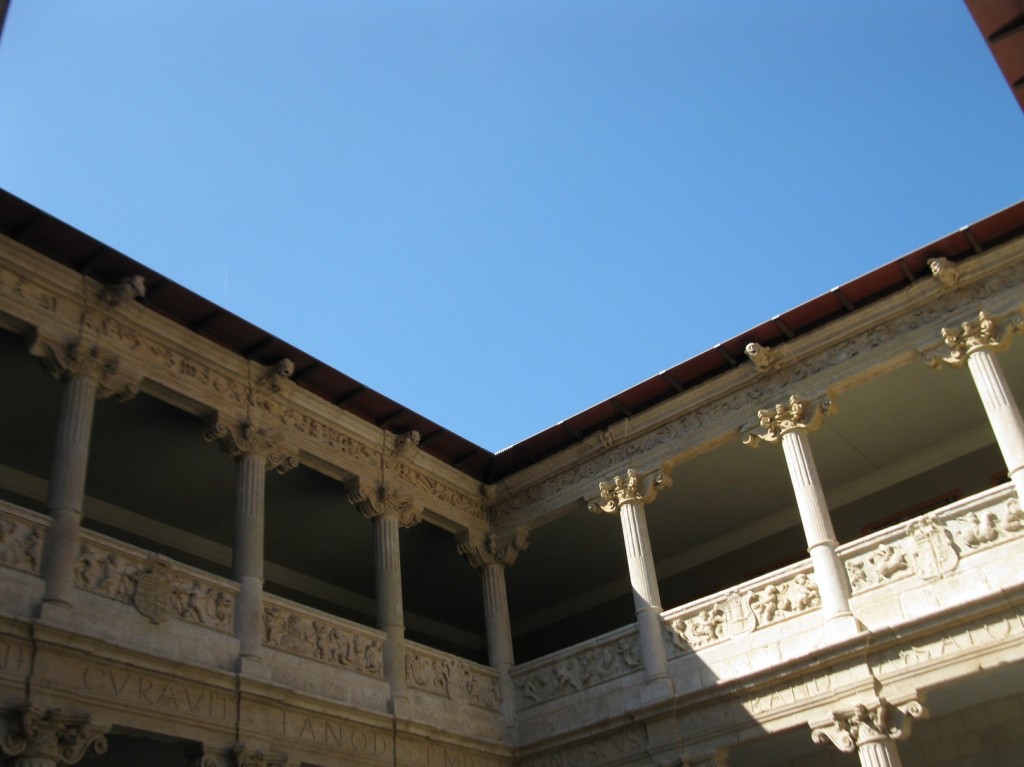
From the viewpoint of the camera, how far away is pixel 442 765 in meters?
10.9

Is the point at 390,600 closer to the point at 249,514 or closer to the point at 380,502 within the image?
the point at 380,502

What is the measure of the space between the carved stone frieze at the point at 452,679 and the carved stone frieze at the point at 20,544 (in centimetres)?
406

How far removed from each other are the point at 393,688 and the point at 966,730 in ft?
19.2

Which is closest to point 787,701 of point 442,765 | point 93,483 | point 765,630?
point 765,630

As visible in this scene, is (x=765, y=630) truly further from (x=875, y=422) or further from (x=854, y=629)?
(x=875, y=422)

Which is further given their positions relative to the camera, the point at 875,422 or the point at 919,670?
the point at 875,422

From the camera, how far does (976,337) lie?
10523 mm

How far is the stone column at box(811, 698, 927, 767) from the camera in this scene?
31.4 feet

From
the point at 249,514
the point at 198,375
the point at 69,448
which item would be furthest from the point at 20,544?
the point at 198,375

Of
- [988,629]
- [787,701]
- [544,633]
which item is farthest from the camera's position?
[544,633]

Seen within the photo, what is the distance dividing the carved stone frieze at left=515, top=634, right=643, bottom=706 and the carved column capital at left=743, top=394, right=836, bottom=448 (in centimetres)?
258

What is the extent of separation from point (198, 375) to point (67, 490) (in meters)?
1.96

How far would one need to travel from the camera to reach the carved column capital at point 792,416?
37.2 ft

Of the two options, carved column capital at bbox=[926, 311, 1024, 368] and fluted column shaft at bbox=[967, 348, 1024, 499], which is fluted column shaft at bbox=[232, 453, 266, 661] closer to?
carved column capital at bbox=[926, 311, 1024, 368]
